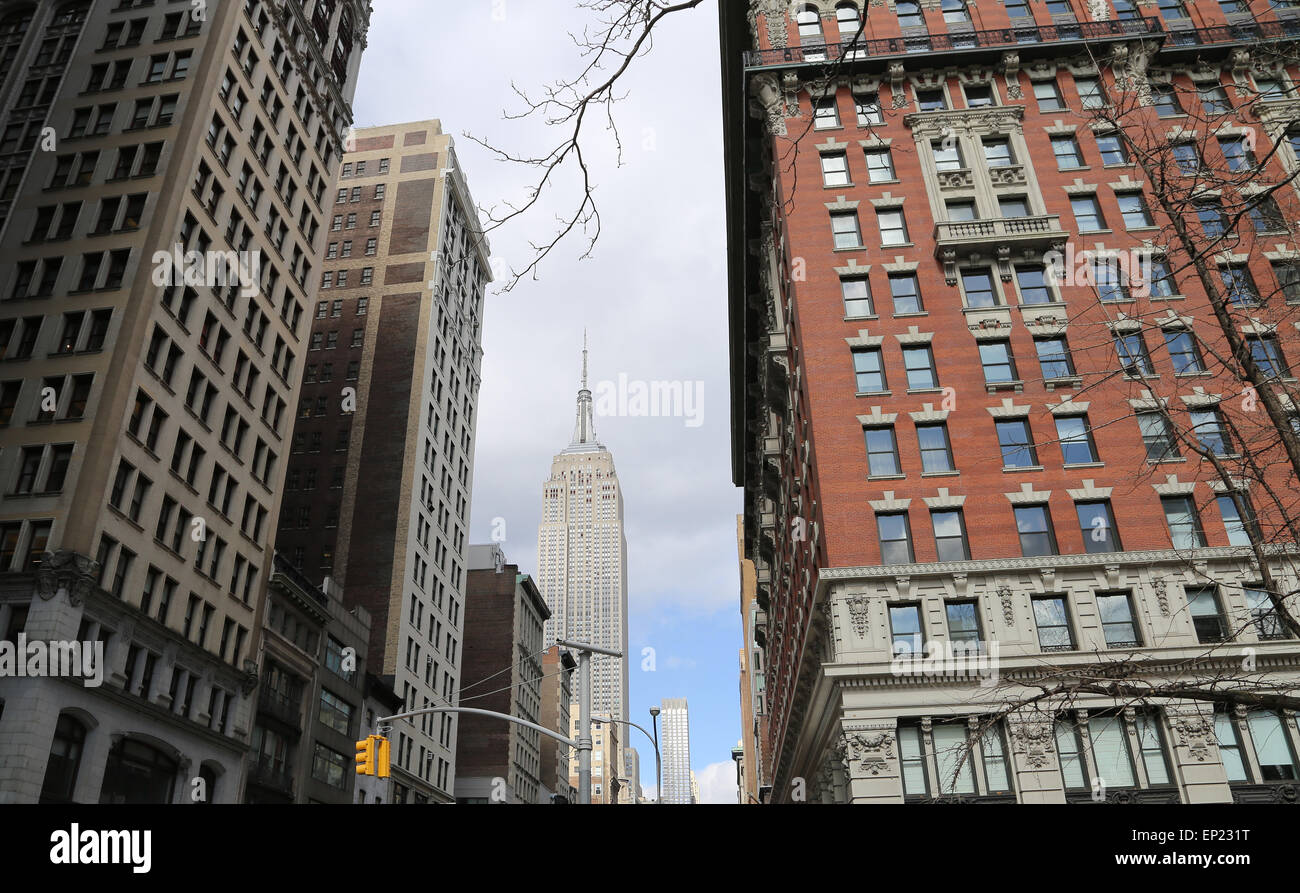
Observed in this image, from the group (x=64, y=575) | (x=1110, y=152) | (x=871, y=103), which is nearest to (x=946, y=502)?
(x=1110, y=152)

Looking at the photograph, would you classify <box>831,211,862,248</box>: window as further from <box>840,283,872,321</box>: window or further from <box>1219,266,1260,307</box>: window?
<box>1219,266,1260,307</box>: window

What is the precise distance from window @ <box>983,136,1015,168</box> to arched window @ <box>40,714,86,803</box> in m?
45.4

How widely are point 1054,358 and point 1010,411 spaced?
3.26m

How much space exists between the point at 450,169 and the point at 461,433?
28.7 meters

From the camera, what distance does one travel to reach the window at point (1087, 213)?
39.2 meters

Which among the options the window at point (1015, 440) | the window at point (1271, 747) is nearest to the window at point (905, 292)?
the window at point (1015, 440)

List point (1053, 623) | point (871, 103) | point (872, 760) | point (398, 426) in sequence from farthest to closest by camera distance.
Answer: point (398, 426)
point (871, 103)
point (1053, 623)
point (872, 760)

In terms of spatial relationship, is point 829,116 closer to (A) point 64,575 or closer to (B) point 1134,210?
(B) point 1134,210

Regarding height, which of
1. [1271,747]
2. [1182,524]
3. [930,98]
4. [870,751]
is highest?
[930,98]

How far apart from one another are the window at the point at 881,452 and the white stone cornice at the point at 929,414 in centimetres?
108

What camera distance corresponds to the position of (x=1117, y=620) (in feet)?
106

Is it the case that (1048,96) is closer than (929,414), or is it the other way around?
(929,414)

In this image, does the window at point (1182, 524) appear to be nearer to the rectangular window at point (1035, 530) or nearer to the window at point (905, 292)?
the rectangular window at point (1035, 530)

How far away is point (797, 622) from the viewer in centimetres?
4784
